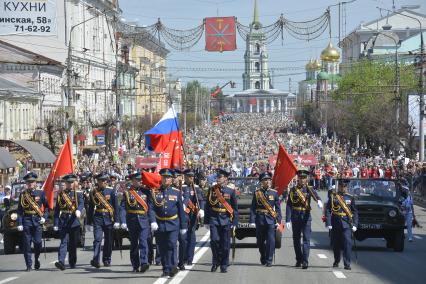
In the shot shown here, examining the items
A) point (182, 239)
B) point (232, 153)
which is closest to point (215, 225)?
point (182, 239)

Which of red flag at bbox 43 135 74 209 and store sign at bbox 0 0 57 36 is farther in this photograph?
store sign at bbox 0 0 57 36

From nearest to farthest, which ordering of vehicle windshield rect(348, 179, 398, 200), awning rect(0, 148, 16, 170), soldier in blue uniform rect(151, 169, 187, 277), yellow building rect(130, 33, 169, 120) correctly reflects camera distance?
soldier in blue uniform rect(151, 169, 187, 277) → vehicle windshield rect(348, 179, 398, 200) → awning rect(0, 148, 16, 170) → yellow building rect(130, 33, 169, 120)

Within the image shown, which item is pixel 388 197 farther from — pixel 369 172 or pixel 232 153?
pixel 232 153

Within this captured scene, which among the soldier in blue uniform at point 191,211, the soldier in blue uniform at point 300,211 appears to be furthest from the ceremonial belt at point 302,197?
the soldier in blue uniform at point 191,211

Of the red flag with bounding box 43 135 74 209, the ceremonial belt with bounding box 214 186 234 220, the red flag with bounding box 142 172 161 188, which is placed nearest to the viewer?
the red flag with bounding box 142 172 161 188

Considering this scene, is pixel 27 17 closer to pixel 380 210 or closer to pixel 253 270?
pixel 380 210

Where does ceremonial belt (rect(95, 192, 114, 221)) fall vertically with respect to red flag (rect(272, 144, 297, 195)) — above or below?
below

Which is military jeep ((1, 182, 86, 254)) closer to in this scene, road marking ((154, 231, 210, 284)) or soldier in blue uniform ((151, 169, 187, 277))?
road marking ((154, 231, 210, 284))

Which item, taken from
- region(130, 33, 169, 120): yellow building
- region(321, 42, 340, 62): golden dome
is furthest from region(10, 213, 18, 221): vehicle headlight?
region(321, 42, 340, 62): golden dome

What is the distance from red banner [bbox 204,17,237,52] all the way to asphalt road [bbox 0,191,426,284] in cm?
1134

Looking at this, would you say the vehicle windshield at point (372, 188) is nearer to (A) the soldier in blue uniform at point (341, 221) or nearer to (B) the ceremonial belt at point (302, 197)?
(A) the soldier in blue uniform at point (341, 221)

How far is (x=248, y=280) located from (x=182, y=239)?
7.70 ft

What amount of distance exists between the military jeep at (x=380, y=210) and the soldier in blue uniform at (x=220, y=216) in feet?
17.2

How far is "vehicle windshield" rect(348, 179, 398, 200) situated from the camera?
2375cm
